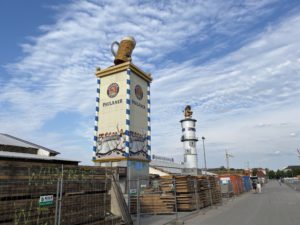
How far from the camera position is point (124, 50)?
1125 inches

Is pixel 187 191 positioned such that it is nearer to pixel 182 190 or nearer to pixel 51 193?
pixel 182 190

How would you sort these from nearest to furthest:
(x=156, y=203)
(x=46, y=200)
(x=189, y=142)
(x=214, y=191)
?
(x=46, y=200), (x=156, y=203), (x=214, y=191), (x=189, y=142)

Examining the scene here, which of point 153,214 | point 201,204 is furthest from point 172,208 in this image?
point 201,204

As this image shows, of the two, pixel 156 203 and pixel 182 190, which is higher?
pixel 182 190

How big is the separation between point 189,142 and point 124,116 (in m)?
30.6

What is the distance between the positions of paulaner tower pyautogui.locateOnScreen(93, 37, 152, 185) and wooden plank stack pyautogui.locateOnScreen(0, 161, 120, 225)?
42.7 feet

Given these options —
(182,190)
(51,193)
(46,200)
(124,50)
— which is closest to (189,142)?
(124,50)

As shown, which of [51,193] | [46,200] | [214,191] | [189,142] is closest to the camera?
[46,200]

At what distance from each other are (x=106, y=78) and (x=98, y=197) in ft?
60.0

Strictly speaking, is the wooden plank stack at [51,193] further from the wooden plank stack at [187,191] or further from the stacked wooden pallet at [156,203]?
the wooden plank stack at [187,191]

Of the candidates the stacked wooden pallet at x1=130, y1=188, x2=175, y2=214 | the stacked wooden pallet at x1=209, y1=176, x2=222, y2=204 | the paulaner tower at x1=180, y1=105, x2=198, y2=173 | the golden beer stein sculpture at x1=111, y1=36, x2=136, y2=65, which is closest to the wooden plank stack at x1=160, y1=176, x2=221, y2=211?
the stacked wooden pallet at x1=130, y1=188, x2=175, y2=214

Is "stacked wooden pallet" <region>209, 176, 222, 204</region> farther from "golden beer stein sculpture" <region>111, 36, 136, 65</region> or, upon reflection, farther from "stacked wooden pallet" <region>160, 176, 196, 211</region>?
"golden beer stein sculpture" <region>111, 36, 136, 65</region>

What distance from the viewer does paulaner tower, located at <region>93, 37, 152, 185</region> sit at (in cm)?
2567

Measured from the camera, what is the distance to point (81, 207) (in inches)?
407
